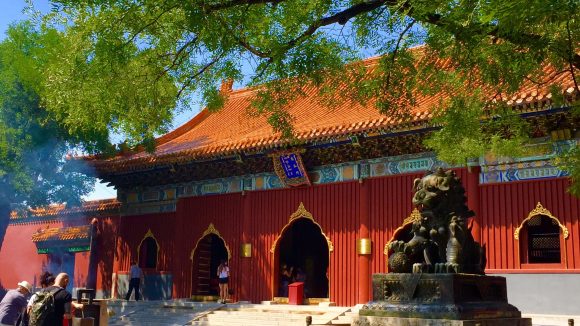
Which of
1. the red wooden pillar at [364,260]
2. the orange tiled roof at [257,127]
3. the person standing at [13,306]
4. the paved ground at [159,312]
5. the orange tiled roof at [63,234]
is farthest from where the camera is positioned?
the orange tiled roof at [63,234]

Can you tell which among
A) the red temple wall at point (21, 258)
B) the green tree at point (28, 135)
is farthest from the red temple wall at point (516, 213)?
the red temple wall at point (21, 258)

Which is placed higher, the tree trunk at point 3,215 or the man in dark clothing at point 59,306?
the tree trunk at point 3,215

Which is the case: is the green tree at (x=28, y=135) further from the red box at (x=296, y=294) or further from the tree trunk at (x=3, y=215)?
the red box at (x=296, y=294)

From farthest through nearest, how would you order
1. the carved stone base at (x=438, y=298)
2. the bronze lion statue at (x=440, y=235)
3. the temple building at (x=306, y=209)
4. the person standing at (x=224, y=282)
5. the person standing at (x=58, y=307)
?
the person standing at (x=224, y=282), the temple building at (x=306, y=209), the bronze lion statue at (x=440, y=235), the person standing at (x=58, y=307), the carved stone base at (x=438, y=298)

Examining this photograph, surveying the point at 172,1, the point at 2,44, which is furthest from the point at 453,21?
the point at 2,44

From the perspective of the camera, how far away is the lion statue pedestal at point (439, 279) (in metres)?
5.79

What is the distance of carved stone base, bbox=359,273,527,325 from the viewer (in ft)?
18.8

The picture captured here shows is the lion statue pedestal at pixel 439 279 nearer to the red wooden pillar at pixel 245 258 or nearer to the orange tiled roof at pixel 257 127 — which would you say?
the orange tiled roof at pixel 257 127

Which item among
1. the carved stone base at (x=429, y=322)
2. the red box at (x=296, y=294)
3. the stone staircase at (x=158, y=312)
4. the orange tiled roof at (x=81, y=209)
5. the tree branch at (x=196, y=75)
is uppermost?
the tree branch at (x=196, y=75)

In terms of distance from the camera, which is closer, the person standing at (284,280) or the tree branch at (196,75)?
the tree branch at (196,75)

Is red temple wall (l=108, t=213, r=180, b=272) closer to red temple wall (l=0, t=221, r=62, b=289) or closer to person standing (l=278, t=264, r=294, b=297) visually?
person standing (l=278, t=264, r=294, b=297)

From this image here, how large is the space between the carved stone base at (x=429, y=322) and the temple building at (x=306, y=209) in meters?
3.45

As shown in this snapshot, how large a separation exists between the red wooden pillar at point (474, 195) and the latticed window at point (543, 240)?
0.83m

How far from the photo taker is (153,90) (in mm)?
7789
